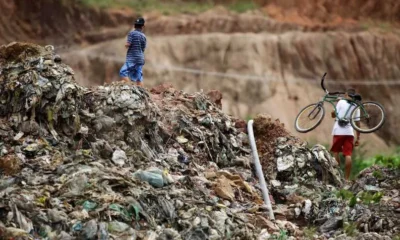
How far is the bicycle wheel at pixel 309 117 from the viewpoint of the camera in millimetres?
11234

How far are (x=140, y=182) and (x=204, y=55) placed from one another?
15317 millimetres

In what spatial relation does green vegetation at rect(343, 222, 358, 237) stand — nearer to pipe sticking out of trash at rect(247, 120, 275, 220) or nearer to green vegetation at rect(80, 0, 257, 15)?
pipe sticking out of trash at rect(247, 120, 275, 220)

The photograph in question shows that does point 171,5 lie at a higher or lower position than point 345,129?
higher

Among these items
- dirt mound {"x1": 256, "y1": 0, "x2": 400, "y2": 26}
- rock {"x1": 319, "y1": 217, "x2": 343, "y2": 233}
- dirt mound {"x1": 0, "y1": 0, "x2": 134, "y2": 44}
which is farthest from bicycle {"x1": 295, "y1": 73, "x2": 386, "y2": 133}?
dirt mound {"x1": 256, "y1": 0, "x2": 400, "y2": 26}

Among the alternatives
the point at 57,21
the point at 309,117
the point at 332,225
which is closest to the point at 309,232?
the point at 332,225

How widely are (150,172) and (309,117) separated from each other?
3.97m

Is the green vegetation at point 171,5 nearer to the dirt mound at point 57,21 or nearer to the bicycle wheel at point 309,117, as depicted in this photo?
the dirt mound at point 57,21

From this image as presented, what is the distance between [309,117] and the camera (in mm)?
11461

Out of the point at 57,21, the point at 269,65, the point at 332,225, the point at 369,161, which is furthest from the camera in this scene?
the point at 269,65

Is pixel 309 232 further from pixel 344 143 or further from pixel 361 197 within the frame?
pixel 344 143

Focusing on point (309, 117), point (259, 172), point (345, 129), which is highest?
point (309, 117)

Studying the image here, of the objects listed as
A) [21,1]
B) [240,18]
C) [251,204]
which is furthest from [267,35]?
[251,204]

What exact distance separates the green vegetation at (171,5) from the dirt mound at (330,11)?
76cm

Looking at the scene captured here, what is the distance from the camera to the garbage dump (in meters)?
7.16
